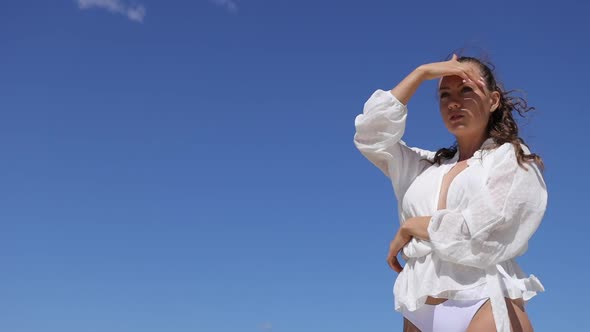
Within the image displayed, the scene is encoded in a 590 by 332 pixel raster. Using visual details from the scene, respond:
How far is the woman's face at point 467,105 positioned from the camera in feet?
→ 15.1

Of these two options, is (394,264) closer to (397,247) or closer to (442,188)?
(397,247)

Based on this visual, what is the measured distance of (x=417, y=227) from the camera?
14.2 feet

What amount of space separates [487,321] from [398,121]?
1470 millimetres

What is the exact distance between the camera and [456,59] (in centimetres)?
483

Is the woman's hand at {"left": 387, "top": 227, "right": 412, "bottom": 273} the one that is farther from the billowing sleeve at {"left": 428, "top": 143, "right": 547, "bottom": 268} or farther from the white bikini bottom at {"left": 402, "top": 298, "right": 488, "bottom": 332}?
the white bikini bottom at {"left": 402, "top": 298, "right": 488, "bottom": 332}

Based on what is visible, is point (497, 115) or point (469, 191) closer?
point (469, 191)

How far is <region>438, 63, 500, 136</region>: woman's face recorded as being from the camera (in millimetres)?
4609

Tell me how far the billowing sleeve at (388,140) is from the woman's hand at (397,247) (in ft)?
1.58

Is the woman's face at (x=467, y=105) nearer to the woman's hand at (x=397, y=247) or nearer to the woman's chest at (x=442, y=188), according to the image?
the woman's chest at (x=442, y=188)

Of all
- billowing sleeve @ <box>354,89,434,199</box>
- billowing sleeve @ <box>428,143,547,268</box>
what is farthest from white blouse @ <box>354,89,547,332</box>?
billowing sleeve @ <box>354,89,434,199</box>

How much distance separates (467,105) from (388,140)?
582 millimetres

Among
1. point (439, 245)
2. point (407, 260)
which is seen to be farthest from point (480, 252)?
point (407, 260)

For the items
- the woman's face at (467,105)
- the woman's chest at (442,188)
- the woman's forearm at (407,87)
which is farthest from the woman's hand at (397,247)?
the woman's forearm at (407,87)

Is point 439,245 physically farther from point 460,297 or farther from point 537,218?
point 537,218
